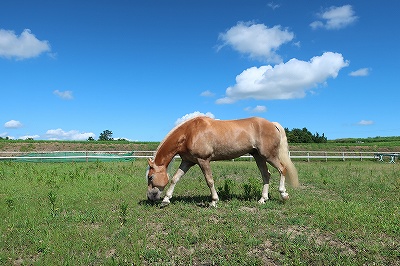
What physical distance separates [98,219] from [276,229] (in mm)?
4102

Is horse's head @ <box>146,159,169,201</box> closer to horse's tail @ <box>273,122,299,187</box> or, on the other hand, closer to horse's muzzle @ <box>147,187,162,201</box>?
horse's muzzle @ <box>147,187,162,201</box>

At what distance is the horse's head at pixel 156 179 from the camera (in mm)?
8703

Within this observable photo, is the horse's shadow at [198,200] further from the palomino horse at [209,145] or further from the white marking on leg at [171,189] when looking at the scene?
the palomino horse at [209,145]

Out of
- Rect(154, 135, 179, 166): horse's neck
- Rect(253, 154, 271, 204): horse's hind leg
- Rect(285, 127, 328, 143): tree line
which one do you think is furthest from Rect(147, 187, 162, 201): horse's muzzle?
Rect(285, 127, 328, 143): tree line

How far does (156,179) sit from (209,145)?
67.7 inches

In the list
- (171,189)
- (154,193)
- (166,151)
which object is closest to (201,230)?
(171,189)

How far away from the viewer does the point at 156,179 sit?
28.5 feet

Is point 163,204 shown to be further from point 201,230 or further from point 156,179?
point 201,230

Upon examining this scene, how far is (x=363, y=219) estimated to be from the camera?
725 cm

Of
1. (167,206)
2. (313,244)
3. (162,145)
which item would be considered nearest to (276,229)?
(313,244)

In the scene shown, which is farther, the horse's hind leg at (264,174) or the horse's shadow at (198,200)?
the horse's hind leg at (264,174)

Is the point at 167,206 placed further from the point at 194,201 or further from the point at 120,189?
the point at 120,189

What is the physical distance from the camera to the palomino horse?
28.3 feet

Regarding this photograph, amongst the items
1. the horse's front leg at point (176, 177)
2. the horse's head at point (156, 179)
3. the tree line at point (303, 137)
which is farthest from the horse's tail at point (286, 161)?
the tree line at point (303, 137)
